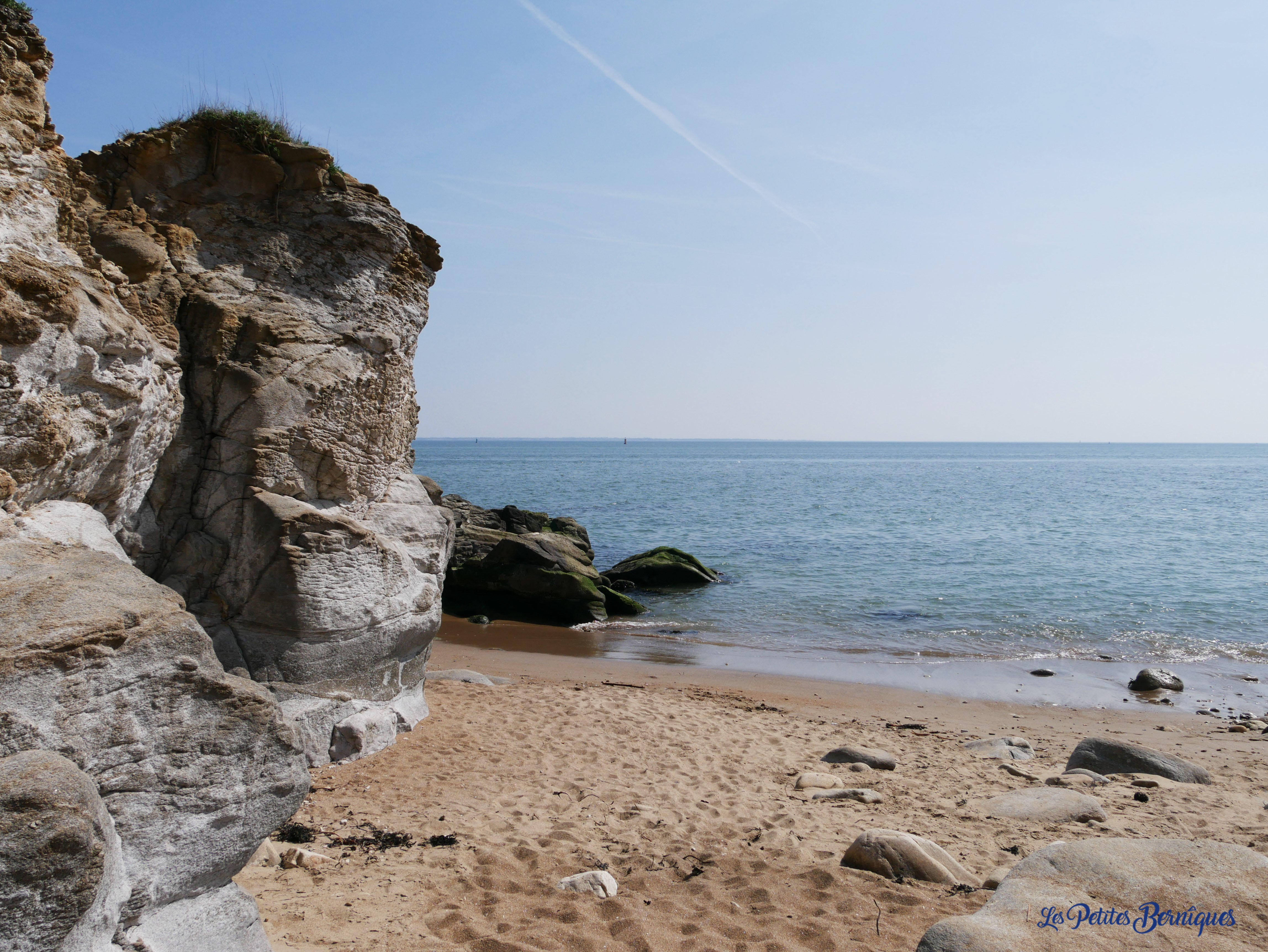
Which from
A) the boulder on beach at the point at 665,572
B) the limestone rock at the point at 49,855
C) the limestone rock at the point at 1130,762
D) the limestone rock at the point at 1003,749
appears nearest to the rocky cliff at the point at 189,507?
the limestone rock at the point at 49,855

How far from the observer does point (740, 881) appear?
5.30 meters

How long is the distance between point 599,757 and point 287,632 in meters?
3.12

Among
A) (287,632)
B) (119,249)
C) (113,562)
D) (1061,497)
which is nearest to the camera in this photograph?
(113,562)

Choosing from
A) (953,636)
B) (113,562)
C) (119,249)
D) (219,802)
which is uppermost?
(119,249)

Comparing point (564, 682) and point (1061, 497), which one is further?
point (1061, 497)

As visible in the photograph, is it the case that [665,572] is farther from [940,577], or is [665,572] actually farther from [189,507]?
[189,507]

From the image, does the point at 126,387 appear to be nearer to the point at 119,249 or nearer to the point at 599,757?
the point at 119,249

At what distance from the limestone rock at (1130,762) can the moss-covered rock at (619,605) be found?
11186 mm

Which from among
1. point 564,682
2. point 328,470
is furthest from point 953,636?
point 328,470

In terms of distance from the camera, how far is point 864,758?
8211 mm

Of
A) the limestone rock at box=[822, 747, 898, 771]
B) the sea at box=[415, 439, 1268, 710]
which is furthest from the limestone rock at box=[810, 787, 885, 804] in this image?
the sea at box=[415, 439, 1268, 710]

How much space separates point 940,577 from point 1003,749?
14.9m

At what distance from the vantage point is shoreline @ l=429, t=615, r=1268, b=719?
1234 centimetres

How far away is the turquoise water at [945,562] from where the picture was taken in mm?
16500
